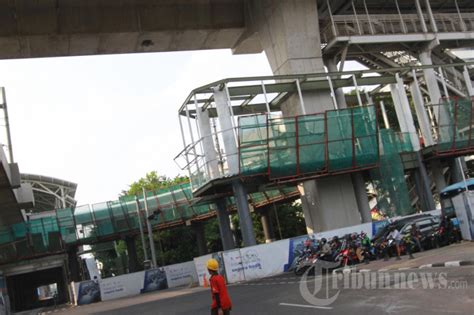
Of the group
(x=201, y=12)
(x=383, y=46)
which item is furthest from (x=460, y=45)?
(x=201, y=12)

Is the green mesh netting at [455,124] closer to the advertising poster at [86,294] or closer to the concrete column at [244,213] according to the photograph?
the concrete column at [244,213]

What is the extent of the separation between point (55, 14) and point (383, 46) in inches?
753

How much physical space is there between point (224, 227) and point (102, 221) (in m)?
13.4

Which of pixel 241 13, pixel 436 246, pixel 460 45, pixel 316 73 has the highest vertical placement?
pixel 241 13

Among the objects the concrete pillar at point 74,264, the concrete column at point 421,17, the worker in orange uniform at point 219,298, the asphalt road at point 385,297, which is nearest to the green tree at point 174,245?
the concrete pillar at point 74,264

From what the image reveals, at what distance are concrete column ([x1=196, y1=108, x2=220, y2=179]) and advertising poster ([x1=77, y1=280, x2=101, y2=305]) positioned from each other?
1440 cm

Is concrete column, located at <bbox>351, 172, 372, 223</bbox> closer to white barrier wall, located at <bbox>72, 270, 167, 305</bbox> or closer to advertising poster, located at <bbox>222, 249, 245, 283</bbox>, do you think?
advertising poster, located at <bbox>222, 249, 245, 283</bbox>

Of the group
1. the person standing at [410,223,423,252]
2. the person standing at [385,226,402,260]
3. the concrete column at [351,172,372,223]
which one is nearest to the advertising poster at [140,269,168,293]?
the concrete column at [351,172,372,223]

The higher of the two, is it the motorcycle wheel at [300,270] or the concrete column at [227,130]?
the concrete column at [227,130]

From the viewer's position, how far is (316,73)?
26.1m

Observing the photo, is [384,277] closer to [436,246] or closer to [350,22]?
[436,246]

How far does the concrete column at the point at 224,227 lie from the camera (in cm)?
2753

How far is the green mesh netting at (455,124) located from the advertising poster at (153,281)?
792 inches

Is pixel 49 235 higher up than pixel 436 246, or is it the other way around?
pixel 49 235
